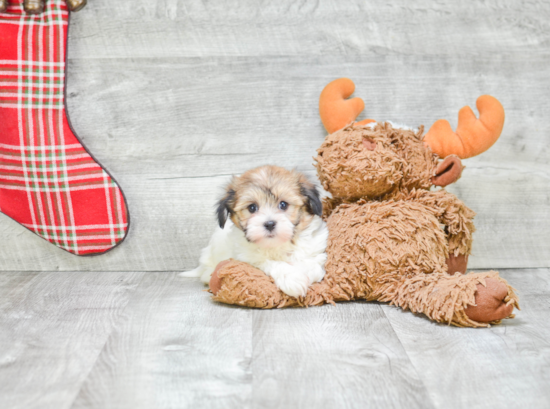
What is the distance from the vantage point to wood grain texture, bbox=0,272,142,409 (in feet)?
3.78

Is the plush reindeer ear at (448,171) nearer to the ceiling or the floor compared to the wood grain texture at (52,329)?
nearer to the ceiling

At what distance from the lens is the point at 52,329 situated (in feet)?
4.95

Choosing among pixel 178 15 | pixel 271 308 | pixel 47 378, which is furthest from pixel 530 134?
pixel 47 378

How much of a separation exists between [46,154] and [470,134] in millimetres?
1626

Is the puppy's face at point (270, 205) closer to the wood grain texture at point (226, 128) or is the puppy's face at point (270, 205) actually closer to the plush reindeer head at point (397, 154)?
the plush reindeer head at point (397, 154)

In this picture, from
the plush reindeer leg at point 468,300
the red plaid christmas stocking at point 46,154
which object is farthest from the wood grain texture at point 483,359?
the red plaid christmas stocking at point 46,154

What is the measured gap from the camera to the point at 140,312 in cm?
165

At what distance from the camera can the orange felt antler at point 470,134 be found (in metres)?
1.75

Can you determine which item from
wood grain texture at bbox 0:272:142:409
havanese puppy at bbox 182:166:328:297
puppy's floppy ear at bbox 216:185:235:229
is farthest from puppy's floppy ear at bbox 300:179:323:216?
wood grain texture at bbox 0:272:142:409

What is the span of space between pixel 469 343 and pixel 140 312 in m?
0.99

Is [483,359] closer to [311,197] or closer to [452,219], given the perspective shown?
[452,219]

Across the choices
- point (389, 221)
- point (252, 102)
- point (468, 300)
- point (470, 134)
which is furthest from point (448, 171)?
point (252, 102)

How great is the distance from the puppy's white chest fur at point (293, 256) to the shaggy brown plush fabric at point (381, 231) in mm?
33

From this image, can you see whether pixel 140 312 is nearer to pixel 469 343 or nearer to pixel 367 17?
pixel 469 343
